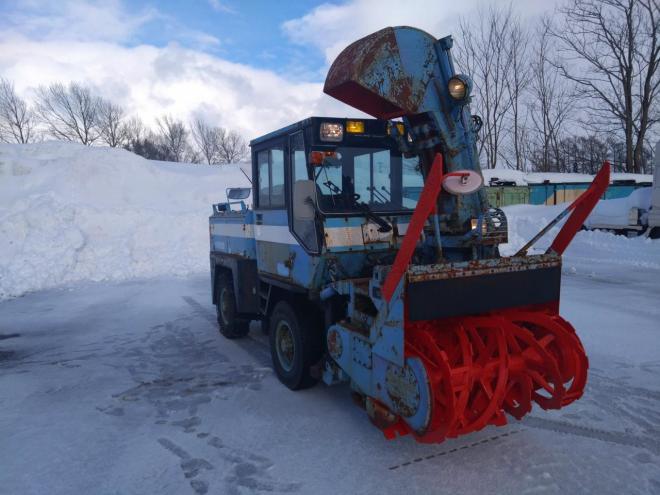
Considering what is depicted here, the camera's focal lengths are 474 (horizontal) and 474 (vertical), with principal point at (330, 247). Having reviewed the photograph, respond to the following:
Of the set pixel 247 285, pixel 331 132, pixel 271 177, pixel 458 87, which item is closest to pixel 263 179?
pixel 271 177

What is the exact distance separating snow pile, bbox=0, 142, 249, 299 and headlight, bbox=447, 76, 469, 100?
35.8 ft

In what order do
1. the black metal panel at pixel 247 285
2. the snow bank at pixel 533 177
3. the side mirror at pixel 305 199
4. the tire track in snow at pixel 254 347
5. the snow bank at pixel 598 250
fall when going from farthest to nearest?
the snow bank at pixel 533 177 < the snow bank at pixel 598 250 < the tire track in snow at pixel 254 347 < the black metal panel at pixel 247 285 < the side mirror at pixel 305 199

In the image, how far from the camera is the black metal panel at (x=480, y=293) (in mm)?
3074

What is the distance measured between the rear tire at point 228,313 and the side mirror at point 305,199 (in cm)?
294

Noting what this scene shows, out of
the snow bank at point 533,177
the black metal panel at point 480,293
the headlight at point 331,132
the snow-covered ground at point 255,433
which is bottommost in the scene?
the snow-covered ground at point 255,433

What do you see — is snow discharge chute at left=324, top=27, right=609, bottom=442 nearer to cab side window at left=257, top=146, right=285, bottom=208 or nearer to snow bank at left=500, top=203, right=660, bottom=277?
cab side window at left=257, top=146, right=285, bottom=208

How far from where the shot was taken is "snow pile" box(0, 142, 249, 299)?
1285 centimetres

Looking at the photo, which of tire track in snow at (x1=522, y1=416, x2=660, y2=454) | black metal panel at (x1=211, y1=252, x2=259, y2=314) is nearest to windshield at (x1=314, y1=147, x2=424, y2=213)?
black metal panel at (x1=211, y1=252, x2=259, y2=314)

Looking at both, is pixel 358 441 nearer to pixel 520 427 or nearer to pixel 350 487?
pixel 350 487

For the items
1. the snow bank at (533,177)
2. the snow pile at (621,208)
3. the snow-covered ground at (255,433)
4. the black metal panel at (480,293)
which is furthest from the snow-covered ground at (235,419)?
the snow bank at (533,177)

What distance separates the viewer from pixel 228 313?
266 inches

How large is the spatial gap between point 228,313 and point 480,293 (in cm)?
432

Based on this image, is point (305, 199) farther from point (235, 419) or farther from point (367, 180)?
point (235, 419)

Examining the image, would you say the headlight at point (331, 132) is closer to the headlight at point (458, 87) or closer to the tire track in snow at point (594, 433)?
the headlight at point (458, 87)
